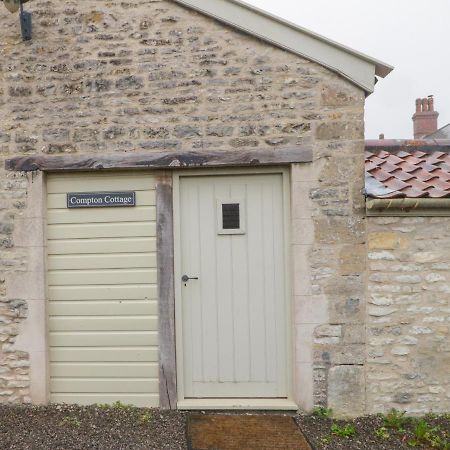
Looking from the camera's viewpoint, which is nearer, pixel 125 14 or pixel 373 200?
pixel 373 200

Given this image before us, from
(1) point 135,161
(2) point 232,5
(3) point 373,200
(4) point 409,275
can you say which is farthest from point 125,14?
(4) point 409,275

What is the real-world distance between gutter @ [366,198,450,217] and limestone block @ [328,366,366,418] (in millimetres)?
1556

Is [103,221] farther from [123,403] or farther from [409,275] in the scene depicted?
[409,275]

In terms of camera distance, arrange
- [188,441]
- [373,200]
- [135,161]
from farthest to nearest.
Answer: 1. [135,161]
2. [373,200]
3. [188,441]

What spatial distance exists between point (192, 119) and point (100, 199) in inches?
50.0

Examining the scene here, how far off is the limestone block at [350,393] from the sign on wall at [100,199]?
2732 millimetres

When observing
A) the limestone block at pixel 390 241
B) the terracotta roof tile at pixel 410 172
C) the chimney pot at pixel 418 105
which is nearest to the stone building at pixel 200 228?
the limestone block at pixel 390 241

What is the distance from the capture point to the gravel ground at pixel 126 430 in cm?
391

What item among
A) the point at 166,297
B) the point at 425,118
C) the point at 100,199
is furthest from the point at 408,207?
the point at 425,118

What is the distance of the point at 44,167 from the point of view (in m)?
4.62

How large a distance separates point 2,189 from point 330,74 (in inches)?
140

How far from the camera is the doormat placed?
392 centimetres

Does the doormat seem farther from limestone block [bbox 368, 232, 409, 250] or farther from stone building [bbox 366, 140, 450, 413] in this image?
limestone block [bbox 368, 232, 409, 250]

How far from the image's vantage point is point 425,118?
10.9m
